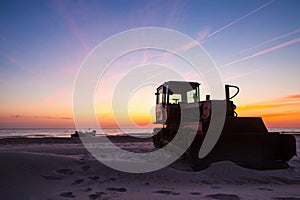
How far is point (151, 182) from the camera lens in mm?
5703

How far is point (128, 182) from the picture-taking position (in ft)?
18.5

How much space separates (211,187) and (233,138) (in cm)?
266

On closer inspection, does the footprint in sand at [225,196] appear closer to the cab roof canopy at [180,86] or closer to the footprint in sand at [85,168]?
the footprint in sand at [85,168]

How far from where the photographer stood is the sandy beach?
14.9 ft

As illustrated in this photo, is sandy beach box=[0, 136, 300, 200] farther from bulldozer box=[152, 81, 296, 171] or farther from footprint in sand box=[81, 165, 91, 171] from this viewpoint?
bulldozer box=[152, 81, 296, 171]

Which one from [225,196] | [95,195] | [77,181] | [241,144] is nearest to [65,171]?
[77,181]

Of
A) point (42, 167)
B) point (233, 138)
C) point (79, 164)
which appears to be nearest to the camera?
point (42, 167)

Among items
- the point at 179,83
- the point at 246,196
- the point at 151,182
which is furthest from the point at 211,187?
the point at 179,83

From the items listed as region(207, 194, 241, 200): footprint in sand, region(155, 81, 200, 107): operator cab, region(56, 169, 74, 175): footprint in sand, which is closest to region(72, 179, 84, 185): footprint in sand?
region(56, 169, 74, 175): footprint in sand

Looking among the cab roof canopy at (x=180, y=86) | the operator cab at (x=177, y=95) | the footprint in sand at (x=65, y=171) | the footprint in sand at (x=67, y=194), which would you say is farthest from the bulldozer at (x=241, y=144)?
the footprint in sand at (x=67, y=194)

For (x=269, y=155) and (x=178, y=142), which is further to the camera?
(x=178, y=142)

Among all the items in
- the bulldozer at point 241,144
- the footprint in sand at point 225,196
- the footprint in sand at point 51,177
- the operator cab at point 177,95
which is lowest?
the footprint in sand at point 225,196

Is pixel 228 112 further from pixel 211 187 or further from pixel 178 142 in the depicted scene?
pixel 211 187

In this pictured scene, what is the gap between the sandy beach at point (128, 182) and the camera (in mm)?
4539
